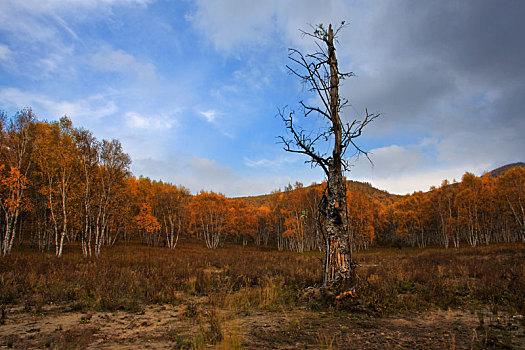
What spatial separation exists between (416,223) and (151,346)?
67.4 metres

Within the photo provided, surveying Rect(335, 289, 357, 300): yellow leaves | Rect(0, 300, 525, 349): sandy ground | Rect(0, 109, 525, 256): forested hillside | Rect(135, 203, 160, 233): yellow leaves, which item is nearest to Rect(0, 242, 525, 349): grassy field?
Rect(0, 300, 525, 349): sandy ground

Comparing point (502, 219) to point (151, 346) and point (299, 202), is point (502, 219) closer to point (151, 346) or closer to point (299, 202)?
point (299, 202)

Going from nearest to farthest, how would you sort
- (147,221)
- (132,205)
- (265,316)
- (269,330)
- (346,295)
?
1. (269,330)
2. (265,316)
3. (346,295)
4. (147,221)
5. (132,205)

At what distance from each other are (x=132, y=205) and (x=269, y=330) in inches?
1647

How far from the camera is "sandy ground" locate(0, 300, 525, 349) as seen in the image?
431 centimetres

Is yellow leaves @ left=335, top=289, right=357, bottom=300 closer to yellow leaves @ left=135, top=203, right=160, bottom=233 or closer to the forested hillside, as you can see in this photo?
the forested hillside

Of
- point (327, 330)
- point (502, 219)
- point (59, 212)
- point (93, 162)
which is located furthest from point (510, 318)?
point (502, 219)

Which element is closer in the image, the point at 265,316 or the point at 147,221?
the point at 265,316

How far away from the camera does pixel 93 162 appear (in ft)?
77.1

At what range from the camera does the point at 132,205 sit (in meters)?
40.9

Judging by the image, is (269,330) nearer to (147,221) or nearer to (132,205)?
(147,221)

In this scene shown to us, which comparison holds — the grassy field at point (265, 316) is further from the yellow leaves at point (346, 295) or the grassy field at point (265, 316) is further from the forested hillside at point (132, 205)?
the forested hillside at point (132, 205)

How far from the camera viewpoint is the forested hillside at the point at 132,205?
2180 centimetres

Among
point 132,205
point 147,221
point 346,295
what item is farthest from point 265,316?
point 132,205
